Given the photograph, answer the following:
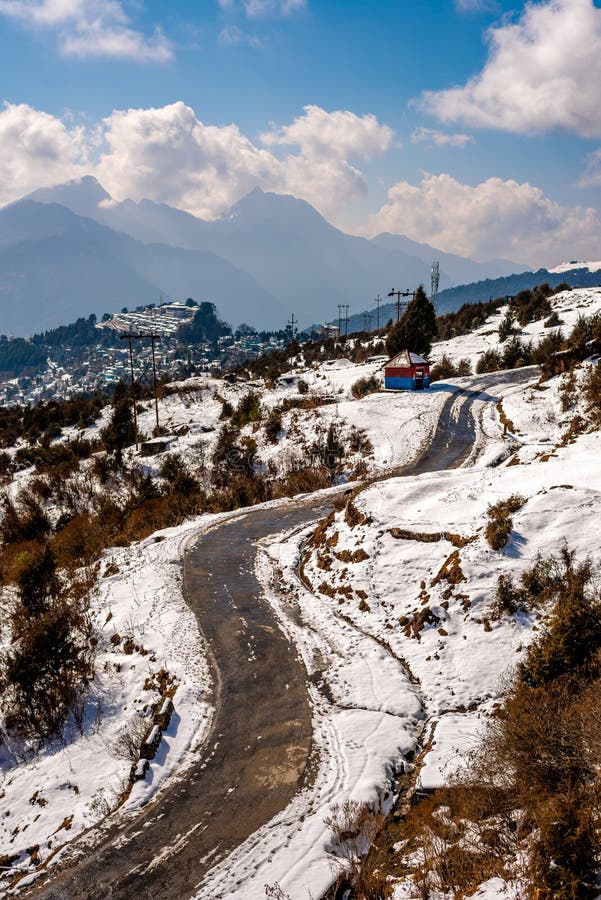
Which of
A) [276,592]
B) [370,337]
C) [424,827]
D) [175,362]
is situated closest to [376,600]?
[276,592]

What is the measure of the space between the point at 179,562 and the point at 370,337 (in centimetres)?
6310

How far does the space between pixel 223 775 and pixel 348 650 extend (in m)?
4.60

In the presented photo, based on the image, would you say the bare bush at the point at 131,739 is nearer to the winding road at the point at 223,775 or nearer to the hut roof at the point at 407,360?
the winding road at the point at 223,775

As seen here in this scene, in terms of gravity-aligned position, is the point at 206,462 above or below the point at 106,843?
above

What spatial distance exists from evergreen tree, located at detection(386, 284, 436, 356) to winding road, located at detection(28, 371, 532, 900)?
33.6 meters

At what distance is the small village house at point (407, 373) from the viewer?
131 feet

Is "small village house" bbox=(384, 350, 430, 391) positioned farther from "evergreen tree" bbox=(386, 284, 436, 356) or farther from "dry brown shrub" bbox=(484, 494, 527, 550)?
"dry brown shrub" bbox=(484, 494, 527, 550)

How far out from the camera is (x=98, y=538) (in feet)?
82.9

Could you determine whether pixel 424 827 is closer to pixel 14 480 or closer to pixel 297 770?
pixel 297 770

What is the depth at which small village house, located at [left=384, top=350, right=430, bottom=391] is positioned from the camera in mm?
39938

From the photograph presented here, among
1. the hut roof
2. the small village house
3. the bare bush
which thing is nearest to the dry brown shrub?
the bare bush

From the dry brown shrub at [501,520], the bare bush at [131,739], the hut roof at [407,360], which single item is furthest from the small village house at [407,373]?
the bare bush at [131,739]

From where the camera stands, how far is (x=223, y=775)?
927cm

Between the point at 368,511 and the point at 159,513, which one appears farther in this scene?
the point at 159,513
